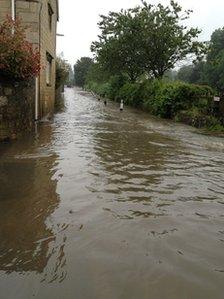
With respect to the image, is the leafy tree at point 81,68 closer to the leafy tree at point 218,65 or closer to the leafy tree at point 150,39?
the leafy tree at point 218,65

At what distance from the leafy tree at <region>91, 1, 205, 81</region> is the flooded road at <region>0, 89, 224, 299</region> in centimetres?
2229

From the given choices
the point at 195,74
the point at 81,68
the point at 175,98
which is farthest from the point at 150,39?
the point at 81,68

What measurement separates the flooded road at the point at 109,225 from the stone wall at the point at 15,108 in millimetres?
1561

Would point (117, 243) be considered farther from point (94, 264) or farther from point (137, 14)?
point (137, 14)

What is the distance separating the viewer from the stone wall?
10.7 m

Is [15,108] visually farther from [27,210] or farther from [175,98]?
[175,98]

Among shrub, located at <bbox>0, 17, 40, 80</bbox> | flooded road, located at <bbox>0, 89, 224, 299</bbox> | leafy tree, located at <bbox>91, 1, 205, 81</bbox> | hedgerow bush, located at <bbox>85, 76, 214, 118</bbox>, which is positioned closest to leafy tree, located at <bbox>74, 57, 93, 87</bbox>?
leafy tree, located at <bbox>91, 1, 205, 81</bbox>

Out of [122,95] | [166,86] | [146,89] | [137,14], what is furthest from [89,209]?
[122,95]

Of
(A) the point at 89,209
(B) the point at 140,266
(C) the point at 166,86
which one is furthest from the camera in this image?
(C) the point at 166,86

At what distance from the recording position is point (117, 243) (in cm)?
445

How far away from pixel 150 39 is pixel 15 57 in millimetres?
21797

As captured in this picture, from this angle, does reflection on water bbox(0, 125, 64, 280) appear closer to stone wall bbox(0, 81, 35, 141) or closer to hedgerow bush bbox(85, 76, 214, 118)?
stone wall bbox(0, 81, 35, 141)

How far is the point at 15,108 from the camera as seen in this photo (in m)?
11.4

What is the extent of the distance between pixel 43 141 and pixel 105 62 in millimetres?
26873
